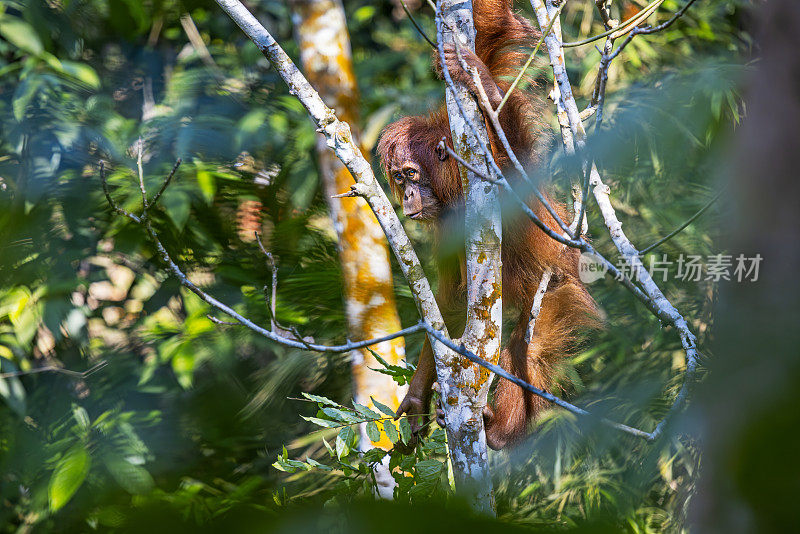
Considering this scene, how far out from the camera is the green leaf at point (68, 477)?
308 centimetres

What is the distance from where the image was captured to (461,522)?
0.29 m

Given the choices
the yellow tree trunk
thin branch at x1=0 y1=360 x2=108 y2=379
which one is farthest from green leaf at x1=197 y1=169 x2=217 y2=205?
thin branch at x1=0 y1=360 x2=108 y2=379

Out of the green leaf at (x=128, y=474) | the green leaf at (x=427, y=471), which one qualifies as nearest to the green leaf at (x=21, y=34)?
the green leaf at (x=128, y=474)

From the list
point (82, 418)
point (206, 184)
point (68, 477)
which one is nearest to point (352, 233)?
point (206, 184)

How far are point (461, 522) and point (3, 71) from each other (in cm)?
464

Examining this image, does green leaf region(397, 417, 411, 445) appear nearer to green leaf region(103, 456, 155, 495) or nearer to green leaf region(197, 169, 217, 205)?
green leaf region(103, 456, 155, 495)

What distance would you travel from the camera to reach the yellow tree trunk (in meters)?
2.93

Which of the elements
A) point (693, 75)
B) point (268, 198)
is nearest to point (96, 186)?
point (268, 198)

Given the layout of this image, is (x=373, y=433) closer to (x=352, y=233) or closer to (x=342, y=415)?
(x=342, y=415)

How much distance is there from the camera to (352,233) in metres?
2.97

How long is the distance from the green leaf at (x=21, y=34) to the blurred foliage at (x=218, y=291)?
17mm

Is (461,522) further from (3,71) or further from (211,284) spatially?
(3,71)

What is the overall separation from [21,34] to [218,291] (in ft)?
6.02

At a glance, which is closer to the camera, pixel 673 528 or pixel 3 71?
pixel 673 528
